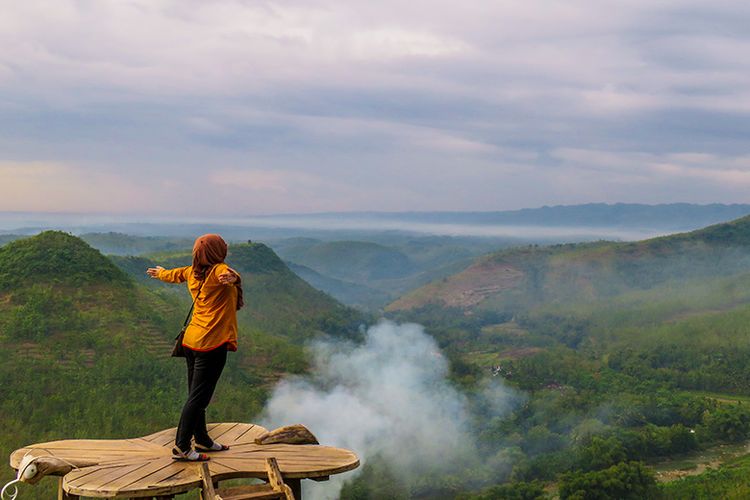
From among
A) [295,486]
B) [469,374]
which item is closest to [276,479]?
[295,486]

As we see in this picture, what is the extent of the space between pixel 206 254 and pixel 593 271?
13411 cm

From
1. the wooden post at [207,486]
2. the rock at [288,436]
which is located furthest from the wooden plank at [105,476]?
the rock at [288,436]

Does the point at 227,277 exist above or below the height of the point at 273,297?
above

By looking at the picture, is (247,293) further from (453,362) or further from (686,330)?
(686,330)

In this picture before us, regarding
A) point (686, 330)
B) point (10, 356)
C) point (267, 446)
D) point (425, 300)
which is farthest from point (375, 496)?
point (425, 300)

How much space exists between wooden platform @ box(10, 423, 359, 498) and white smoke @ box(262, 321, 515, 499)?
26135 mm

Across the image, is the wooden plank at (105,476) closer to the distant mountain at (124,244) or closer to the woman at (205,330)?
the woman at (205,330)

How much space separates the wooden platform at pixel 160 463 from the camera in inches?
283

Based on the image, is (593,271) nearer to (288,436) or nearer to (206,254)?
(288,436)

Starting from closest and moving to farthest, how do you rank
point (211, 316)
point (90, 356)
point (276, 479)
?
point (276, 479), point (211, 316), point (90, 356)

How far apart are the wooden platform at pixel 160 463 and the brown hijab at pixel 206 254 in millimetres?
2108

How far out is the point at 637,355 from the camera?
7625 cm

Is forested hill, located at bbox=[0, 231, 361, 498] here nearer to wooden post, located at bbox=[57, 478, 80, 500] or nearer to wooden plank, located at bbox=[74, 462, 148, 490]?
wooden post, located at bbox=[57, 478, 80, 500]

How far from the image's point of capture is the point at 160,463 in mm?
7973
